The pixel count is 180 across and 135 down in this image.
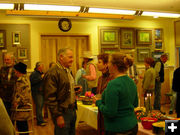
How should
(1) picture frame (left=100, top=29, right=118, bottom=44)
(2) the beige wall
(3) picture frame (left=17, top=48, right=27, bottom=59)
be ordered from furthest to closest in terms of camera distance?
(1) picture frame (left=100, top=29, right=118, bottom=44)
(2) the beige wall
(3) picture frame (left=17, top=48, right=27, bottom=59)

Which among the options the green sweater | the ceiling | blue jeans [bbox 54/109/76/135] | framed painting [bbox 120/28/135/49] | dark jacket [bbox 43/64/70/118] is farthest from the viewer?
framed painting [bbox 120/28/135/49]

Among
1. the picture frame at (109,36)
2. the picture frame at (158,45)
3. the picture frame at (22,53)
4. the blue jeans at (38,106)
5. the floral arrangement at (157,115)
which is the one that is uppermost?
the picture frame at (109,36)

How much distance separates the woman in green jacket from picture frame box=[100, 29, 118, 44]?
5.18m

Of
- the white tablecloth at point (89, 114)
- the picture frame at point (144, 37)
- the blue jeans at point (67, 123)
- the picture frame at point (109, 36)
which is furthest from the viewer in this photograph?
the picture frame at point (144, 37)

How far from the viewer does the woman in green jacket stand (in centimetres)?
212

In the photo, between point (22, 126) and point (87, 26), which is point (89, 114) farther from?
point (87, 26)

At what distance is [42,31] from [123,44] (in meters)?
2.62

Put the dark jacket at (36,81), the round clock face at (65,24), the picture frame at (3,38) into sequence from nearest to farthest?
the dark jacket at (36,81) → the round clock face at (65,24) → the picture frame at (3,38)

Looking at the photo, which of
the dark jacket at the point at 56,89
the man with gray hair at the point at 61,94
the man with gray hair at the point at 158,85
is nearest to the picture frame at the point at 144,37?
the man with gray hair at the point at 158,85

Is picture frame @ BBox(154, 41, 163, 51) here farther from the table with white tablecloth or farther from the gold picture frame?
the table with white tablecloth

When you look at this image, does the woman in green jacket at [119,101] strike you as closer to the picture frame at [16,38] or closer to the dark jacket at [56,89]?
the dark jacket at [56,89]

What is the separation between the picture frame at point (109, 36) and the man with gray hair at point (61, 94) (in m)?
4.75

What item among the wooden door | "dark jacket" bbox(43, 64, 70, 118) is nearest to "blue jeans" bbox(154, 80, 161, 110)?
the wooden door

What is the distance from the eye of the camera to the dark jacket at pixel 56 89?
252 centimetres
